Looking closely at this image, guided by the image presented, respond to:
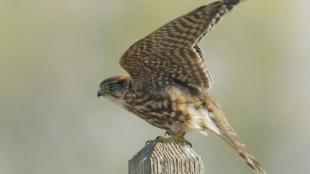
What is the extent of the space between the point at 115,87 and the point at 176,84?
2.58 feet

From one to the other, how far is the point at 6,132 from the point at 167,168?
45.4 ft

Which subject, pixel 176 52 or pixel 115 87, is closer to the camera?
pixel 176 52

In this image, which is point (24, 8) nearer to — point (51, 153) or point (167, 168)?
point (51, 153)

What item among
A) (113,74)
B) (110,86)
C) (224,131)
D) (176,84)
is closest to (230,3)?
(176,84)

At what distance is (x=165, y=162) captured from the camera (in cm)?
723

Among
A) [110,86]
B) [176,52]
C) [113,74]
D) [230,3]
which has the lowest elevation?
[113,74]

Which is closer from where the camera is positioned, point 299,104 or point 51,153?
point 51,153

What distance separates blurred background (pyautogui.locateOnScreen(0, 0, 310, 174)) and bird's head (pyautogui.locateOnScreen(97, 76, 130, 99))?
8.93m

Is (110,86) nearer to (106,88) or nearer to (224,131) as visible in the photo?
(106,88)

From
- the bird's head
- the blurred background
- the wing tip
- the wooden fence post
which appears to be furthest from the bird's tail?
the blurred background

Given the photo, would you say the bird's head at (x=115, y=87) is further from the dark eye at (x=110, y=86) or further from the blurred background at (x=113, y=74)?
the blurred background at (x=113, y=74)

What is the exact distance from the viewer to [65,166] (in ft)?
64.9

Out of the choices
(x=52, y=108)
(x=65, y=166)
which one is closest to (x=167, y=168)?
(x=65, y=166)

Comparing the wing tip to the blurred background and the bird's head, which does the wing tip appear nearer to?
the bird's head
